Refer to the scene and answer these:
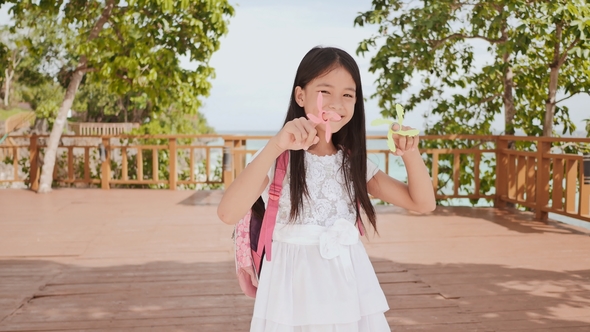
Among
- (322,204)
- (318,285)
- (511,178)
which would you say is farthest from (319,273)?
(511,178)

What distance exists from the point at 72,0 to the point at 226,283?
6.57 meters

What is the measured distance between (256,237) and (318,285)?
0.82ft

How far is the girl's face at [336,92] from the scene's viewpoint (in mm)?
1531

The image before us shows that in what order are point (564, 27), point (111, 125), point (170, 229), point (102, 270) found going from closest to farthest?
1. point (102, 270)
2. point (170, 229)
3. point (564, 27)
4. point (111, 125)

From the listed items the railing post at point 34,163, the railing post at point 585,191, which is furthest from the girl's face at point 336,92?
the railing post at point 34,163

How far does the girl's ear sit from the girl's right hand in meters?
0.24

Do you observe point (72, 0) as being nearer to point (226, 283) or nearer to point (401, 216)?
point (401, 216)

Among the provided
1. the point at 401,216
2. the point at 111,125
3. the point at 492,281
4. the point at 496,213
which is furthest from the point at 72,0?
the point at 111,125

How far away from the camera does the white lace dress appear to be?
148 centimetres

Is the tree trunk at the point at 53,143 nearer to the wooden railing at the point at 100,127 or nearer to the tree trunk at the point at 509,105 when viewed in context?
the tree trunk at the point at 509,105

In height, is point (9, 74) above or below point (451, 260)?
above

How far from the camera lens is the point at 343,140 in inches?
67.2

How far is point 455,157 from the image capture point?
733cm

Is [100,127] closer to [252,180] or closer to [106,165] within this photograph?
[106,165]
